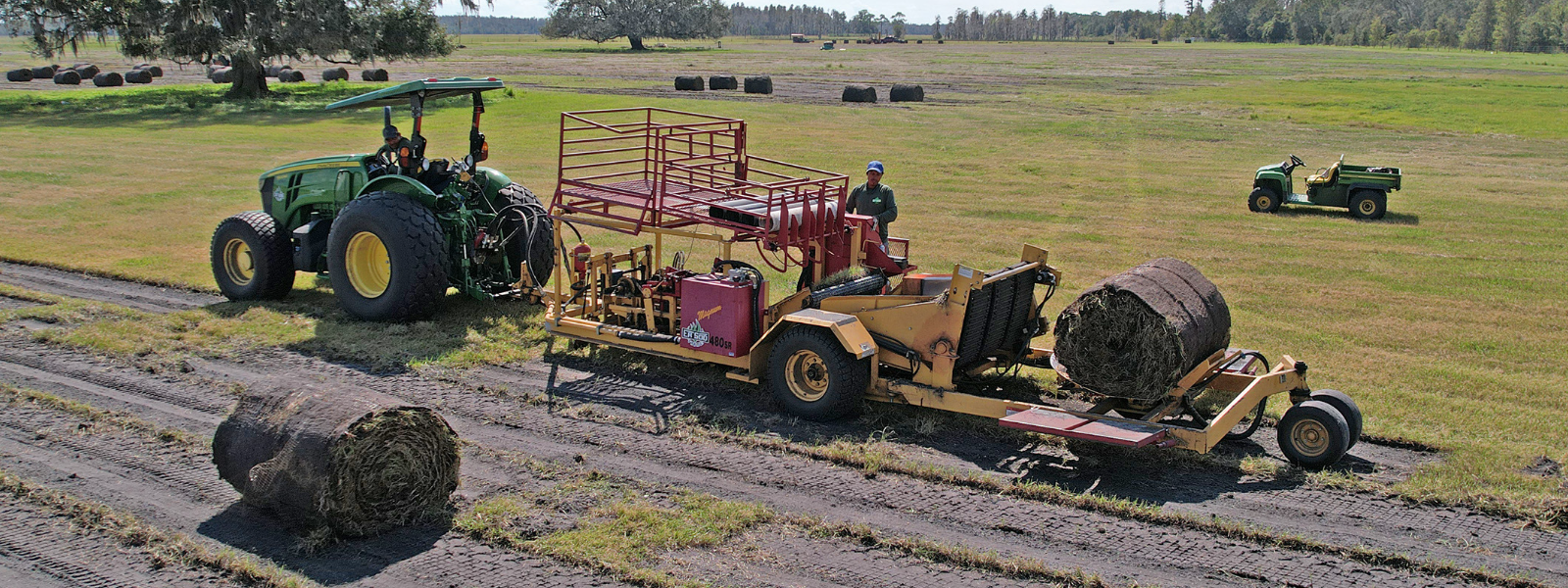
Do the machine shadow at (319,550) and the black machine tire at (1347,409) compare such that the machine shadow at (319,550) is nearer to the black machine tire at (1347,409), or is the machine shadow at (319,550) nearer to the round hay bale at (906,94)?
the black machine tire at (1347,409)

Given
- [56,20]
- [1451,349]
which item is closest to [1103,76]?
[56,20]

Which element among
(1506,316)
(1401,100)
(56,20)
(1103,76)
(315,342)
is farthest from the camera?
(1103,76)

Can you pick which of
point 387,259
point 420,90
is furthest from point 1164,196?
point 387,259

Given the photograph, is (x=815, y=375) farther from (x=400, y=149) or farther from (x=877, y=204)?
(x=400, y=149)

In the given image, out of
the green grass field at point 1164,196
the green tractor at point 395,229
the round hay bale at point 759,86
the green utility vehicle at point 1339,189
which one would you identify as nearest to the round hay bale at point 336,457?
the green grass field at point 1164,196

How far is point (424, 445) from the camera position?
22.0 ft

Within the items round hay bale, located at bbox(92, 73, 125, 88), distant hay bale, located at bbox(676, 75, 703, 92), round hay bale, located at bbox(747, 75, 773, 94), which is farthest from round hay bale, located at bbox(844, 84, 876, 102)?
round hay bale, located at bbox(92, 73, 125, 88)

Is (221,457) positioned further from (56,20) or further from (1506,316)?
(56,20)

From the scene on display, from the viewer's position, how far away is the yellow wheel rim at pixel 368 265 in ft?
36.8

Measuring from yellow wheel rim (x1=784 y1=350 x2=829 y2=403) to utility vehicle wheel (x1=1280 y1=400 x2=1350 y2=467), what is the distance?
328cm

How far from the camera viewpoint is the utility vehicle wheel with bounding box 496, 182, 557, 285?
39.4 ft

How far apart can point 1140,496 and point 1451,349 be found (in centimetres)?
594

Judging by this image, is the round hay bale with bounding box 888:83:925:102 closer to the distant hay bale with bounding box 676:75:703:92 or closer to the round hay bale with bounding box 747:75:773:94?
the round hay bale with bounding box 747:75:773:94

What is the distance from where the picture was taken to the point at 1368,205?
1967 centimetres
